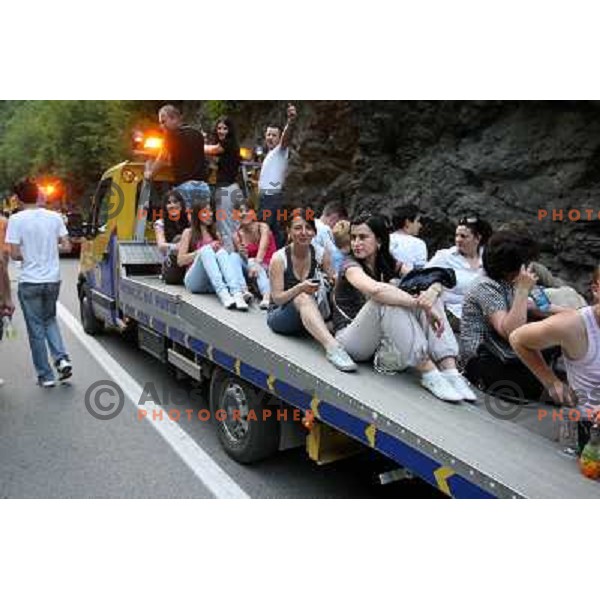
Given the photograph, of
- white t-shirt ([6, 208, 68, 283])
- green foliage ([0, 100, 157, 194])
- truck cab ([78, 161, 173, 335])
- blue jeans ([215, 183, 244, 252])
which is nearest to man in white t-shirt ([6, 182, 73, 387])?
white t-shirt ([6, 208, 68, 283])

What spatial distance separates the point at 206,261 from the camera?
16.0ft

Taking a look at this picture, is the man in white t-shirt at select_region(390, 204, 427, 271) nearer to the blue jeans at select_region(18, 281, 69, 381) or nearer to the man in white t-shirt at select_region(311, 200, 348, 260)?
the man in white t-shirt at select_region(311, 200, 348, 260)

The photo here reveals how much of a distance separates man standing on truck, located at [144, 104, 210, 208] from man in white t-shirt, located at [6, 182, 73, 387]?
121 cm

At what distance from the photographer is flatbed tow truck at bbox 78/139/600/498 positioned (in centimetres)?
249

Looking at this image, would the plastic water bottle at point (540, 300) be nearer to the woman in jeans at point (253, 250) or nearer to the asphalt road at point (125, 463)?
the asphalt road at point (125, 463)

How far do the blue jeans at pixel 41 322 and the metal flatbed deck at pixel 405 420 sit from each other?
2061 millimetres

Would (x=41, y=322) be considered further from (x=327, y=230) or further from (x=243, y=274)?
(x=327, y=230)

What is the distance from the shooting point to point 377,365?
348cm

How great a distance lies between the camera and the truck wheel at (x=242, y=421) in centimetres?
387

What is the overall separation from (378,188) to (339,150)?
4.17 ft

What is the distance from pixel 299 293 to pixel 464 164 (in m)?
6.14

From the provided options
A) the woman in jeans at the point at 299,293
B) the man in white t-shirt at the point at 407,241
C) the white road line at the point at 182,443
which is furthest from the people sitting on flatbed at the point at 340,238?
the white road line at the point at 182,443

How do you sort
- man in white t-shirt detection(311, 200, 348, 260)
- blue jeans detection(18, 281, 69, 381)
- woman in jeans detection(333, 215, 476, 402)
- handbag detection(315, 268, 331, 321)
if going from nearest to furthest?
1. woman in jeans detection(333, 215, 476, 402)
2. handbag detection(315, 268, 331, 321)
3. man in white t-shirt detection(311, 200, 348, 260)
4. blue jeans detection(18, 281, 69, 381)

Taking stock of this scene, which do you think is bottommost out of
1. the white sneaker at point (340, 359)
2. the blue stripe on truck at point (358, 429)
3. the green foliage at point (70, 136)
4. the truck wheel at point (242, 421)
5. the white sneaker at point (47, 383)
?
the white sneaker at point (47, 383)
